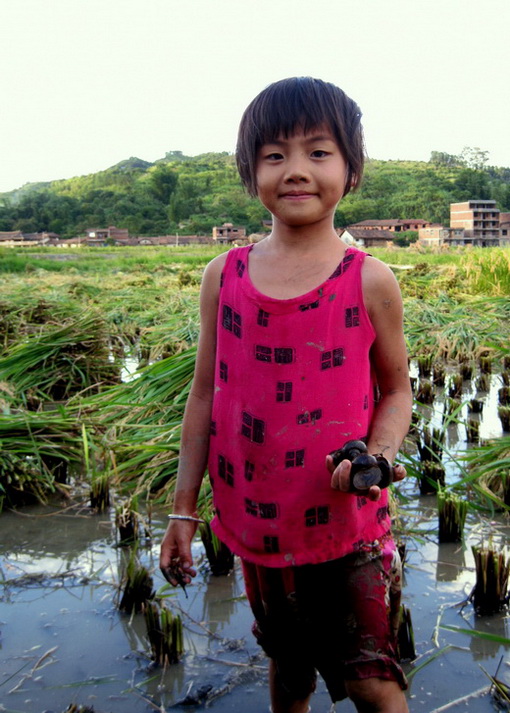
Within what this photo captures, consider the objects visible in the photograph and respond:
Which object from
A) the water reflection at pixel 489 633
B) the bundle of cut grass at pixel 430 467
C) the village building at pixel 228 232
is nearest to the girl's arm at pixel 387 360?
the water reflection at pixel 489 633

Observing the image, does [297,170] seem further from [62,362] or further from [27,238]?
[27,238]

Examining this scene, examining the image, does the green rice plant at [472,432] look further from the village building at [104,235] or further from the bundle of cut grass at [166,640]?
the village building at [104,235]

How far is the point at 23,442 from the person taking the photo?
2857mm

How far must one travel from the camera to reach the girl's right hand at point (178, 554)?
125cm

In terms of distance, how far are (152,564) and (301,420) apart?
47.9 inches

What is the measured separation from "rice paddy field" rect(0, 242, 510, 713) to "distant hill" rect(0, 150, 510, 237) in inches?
1976

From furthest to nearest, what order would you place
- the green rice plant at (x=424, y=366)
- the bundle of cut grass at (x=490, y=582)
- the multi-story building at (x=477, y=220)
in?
1. the multi-story building at (x=477, y=220)
2. the green rice plant at (x=424, y=366)
3. the bundle of cut grass at (x=490, y=582)

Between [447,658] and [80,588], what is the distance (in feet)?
3.52

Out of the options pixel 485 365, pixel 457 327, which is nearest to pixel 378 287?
pixel 485 365

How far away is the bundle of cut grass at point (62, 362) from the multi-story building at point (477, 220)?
51708 millimetres

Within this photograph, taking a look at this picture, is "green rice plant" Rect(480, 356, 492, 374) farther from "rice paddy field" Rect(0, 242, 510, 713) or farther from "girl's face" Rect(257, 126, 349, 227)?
"girl's face" Rect(257, 126, 349, 227)

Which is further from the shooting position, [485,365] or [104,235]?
[104,235]

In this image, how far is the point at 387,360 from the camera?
119 cm

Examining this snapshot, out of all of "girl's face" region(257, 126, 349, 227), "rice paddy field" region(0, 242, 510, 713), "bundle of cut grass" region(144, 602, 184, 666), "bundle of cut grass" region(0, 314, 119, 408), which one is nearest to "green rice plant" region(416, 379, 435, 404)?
"rice paddy field" region(0, 242, 510, 713)
